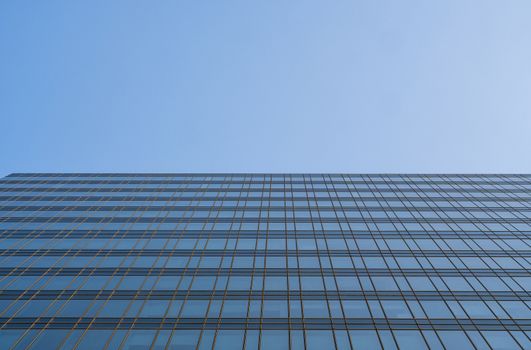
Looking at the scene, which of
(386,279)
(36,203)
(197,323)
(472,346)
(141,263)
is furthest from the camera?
(36,203)

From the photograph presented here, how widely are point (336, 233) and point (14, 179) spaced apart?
1461 inches

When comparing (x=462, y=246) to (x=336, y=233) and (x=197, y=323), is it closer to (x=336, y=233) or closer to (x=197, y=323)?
(x=336, y=233)

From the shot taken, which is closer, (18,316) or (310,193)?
(18,316)

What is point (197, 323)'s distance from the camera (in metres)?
20.8

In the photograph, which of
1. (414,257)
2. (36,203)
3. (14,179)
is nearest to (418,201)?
(414,257)

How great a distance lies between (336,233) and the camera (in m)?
32.1

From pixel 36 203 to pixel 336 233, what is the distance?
28183 mm

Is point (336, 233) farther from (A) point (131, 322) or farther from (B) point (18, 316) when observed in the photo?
Result: (B) point (18, 316)

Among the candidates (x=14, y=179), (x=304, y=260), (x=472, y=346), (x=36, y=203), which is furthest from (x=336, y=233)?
(x=14, y=179)

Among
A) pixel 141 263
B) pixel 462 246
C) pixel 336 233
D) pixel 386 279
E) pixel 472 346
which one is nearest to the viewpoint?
pixel 472 346

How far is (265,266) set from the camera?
26.9 m

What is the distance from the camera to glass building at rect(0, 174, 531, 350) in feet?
65.8

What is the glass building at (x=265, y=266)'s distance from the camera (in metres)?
20.0

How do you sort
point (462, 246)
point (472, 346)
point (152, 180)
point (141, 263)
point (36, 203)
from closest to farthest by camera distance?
point (472, 346)
point (141, 263)
point (462, 246)
point (36, 203)
point (152, 180)
